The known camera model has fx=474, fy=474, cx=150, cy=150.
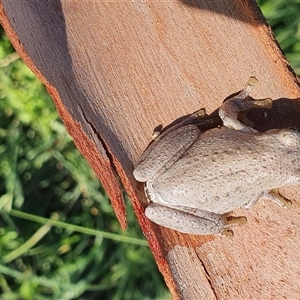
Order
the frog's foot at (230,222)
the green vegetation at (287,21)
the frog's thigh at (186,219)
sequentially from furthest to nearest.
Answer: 1. the green vegetation at (287,21)
2. the frog's foot at (230,222)
3. the frog's thigh at (186,219)

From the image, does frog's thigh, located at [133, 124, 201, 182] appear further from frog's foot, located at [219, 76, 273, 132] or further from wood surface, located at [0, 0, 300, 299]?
frog's foot, located at [219, 76, 273, 132]

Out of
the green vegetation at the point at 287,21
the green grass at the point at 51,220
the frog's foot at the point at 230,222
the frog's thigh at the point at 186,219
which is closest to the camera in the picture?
the frog's thigh at the point at 186,219

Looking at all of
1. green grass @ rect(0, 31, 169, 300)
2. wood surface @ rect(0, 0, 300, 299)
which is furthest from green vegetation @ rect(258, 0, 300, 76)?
green grass @ rect(0, 31, 169, 300)

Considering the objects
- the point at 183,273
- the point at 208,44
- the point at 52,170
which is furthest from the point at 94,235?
the point at 208,44

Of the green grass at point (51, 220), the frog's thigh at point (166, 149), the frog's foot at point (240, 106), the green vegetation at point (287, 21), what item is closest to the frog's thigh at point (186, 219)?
the frog's thigh at point (166, 149)

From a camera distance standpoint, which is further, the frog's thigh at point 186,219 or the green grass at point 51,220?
the green grass at point 51,220

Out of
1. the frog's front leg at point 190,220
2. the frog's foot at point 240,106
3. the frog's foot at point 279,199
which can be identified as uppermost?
the frog's foot at point 240,106

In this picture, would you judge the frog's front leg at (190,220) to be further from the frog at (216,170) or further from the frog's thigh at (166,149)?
the frog's thigh at (166,149)
